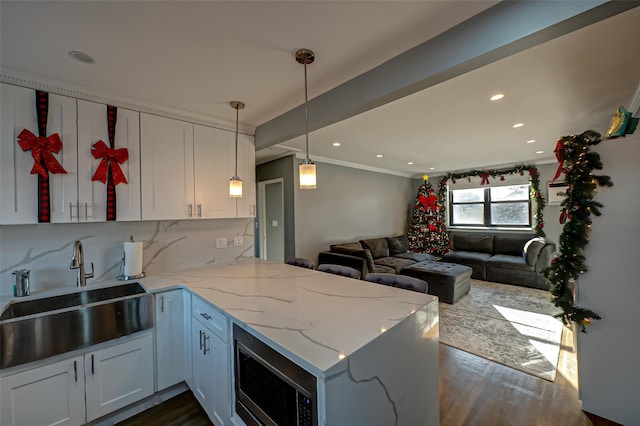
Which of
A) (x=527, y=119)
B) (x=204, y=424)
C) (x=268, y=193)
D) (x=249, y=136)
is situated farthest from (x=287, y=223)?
(x=527, y=119)

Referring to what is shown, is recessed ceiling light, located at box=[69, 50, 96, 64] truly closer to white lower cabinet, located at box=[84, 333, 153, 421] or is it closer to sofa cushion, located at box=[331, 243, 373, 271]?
white lower cabinet, located at box=[84, 333, 153, 421]

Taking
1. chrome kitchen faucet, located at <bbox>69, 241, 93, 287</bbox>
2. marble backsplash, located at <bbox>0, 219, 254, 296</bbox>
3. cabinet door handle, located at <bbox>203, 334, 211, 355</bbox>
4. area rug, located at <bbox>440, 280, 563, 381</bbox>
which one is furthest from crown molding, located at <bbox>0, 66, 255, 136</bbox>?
area rug, located at <bbox>440, 280, 563, 381</bbox>

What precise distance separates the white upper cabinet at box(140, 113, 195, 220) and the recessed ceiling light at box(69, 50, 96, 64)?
649mm

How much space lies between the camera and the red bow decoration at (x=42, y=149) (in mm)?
1835

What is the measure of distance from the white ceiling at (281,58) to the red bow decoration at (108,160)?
0.45 meters

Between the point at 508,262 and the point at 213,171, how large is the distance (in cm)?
581

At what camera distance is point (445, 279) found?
4.07 metres

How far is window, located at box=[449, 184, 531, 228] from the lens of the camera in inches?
239

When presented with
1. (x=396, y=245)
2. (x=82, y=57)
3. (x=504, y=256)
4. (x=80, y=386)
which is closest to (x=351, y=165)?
(x=396, y=245)

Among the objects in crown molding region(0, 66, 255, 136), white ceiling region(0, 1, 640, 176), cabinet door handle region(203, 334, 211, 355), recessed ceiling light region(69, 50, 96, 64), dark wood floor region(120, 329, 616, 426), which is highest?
white ceiling region(0, 1, 640, 176)

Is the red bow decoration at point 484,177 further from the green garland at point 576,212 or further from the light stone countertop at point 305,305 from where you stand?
the light stone countertop at point 305,305

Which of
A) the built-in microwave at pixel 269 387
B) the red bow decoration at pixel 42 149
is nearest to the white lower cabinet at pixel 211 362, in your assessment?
the built-in microwave at pixel 269 387

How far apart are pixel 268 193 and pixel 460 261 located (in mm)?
4662

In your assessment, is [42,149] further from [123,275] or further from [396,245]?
[396,245]
